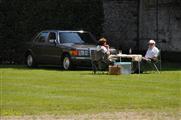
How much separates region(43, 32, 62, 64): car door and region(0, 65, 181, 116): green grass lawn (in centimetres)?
522

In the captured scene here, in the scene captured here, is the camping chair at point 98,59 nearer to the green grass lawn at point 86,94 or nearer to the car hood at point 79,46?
the green grass lawn at point 86,94

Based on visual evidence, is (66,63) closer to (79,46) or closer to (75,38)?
(79,46)

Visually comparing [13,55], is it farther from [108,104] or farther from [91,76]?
[108,104]

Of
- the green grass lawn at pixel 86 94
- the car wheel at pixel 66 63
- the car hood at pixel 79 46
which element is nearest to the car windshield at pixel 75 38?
the car hood at pixel 79 46

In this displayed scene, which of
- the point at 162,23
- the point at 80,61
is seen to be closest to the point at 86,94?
the point at 80,61

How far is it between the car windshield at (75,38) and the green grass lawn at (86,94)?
5.51m

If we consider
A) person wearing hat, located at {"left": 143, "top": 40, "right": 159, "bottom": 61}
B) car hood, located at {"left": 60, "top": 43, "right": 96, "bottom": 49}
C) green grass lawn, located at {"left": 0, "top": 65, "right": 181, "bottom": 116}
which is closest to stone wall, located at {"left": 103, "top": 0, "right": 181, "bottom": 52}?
car hood, located at {"left": 60, "top": 43, "right": 96, "bottom": 49}

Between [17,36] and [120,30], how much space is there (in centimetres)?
692

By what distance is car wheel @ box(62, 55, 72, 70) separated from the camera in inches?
1059

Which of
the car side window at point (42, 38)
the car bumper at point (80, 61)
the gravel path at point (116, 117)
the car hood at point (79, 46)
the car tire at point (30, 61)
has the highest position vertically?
the car side window at point (42, 38)

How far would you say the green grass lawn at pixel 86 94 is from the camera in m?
14.3

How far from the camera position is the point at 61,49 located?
1080 inches

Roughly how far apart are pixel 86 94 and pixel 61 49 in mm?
10761

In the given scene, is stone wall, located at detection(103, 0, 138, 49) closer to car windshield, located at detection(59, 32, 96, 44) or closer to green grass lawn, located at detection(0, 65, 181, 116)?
car windshield, located at detection(59, 32, 96, 44)
